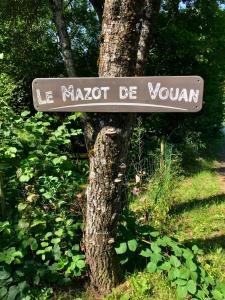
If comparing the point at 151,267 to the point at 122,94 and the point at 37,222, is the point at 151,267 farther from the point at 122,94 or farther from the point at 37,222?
the point at 122,94

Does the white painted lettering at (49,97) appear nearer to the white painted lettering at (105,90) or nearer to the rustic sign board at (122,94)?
the rustic sign board at (122,94)

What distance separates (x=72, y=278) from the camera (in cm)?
350

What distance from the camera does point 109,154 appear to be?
311cm

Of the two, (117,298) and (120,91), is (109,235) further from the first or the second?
(120,91)

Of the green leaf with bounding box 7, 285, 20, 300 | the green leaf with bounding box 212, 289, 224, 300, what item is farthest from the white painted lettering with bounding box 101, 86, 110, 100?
the green leaf with bounding box 212, 289, 224, 300

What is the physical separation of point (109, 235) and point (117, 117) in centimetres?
103

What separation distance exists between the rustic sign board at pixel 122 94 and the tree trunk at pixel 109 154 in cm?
11

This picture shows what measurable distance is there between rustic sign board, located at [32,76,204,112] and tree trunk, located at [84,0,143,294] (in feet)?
0.37

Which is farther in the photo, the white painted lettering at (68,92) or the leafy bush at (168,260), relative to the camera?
the leafy bush at (168,260)

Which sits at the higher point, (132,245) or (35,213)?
(35,213)

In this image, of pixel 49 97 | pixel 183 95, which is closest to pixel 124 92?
pixel 183 95

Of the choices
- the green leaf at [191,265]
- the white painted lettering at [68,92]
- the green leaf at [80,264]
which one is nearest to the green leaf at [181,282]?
the green leaf at [191,265]

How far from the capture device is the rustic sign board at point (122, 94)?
9.45ft

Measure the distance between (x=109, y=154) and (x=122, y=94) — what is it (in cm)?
50
